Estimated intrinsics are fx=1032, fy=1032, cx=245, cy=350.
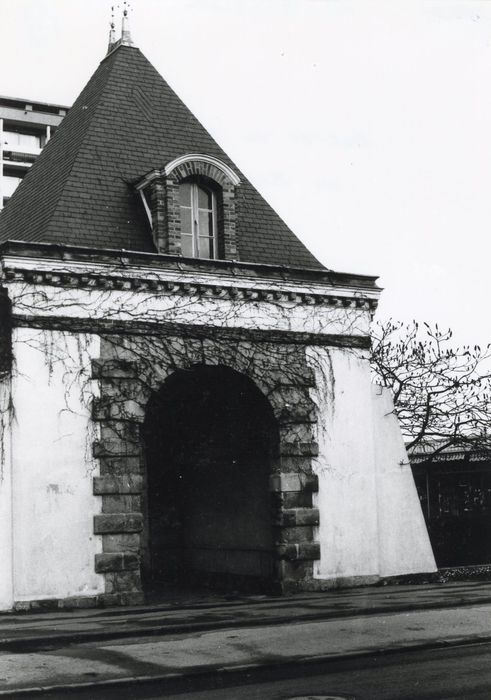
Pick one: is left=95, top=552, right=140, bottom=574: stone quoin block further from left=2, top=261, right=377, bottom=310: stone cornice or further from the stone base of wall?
left=2, top=261, right=377, bottom=310: stone cornice

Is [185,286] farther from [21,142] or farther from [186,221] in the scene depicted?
[21,142]

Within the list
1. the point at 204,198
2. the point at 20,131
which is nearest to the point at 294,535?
the point at 204,198

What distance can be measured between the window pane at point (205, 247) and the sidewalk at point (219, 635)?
6.23 metres

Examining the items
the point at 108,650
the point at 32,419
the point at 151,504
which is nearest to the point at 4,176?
the point at 151,504

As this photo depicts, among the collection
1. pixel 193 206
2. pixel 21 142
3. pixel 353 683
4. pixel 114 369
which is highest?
pixel 21 142

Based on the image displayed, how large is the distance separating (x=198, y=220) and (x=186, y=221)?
0.76 ft

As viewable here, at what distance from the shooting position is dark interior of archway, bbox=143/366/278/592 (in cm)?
1905

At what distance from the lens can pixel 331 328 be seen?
19.1 meters

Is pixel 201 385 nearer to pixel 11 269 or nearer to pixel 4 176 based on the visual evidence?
pixel 11 269

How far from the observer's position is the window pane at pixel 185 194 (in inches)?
740

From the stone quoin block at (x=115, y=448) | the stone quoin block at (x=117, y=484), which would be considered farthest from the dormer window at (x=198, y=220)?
the stone quoin block at (x=117, y=484)

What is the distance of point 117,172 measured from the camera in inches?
758

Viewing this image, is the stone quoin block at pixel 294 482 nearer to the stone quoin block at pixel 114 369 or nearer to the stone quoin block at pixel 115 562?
the stone quoin block at pixel 115 562

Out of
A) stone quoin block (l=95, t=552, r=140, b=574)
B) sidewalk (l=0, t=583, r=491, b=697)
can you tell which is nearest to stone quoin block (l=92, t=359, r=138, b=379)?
stone quoin block (l=95, t=552, r=140, b=574)
